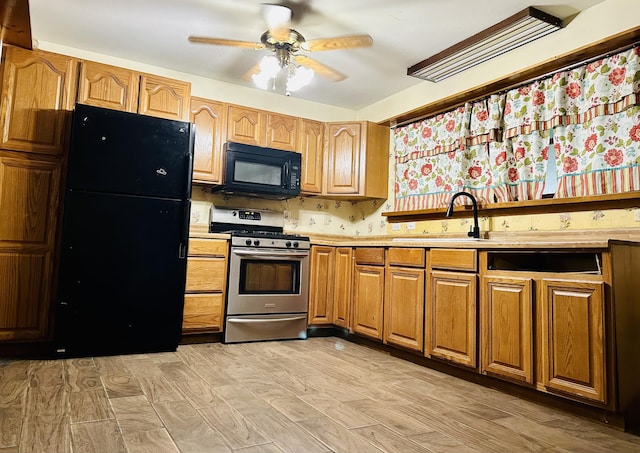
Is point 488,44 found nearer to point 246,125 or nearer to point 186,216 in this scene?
point 246,125

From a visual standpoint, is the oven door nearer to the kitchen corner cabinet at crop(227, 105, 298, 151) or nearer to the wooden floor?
the wooden floor

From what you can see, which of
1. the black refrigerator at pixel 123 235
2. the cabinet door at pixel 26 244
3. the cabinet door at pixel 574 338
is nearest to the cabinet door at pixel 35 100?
the cabinet door at pixel 26 244

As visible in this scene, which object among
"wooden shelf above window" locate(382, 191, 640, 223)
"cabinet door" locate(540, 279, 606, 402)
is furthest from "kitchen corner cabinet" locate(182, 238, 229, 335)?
"cabinet door" locate(540, 279, 606, 402)

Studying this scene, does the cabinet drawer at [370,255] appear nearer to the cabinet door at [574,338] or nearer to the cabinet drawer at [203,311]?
the cabinet drawer at [203,311]

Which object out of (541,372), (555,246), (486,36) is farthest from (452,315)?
(486,36)

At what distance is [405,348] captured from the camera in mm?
3162

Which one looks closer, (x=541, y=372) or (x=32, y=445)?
(x=32, y=445)

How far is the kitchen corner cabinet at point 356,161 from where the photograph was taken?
4406 mm

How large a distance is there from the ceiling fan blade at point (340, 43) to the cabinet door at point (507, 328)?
165 centimetres

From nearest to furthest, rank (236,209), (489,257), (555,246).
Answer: (555,246) → (489,257) → (236,209)

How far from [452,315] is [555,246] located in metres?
0.82

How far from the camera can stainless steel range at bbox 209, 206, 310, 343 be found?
3.62 metres

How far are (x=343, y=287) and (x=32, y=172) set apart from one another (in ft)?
8.54

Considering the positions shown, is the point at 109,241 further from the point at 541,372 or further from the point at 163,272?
the point at 541,372
